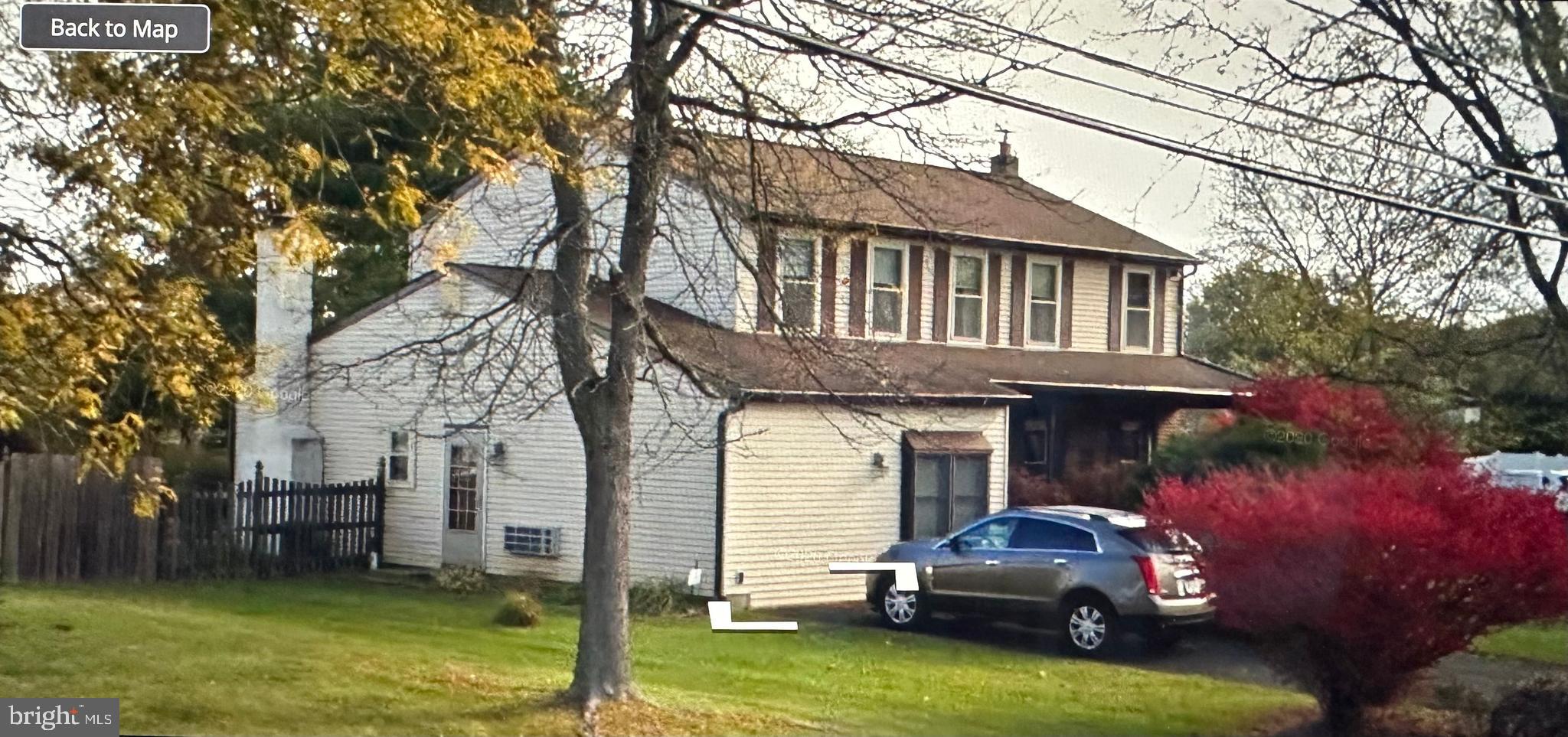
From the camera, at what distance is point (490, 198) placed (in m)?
9.80

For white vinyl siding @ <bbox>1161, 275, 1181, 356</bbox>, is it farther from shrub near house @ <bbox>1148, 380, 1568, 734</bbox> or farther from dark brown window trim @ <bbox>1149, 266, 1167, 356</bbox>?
shrub near house @ <bbox>1148, 380, 1568, 734</bbox>

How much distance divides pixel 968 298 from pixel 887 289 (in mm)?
610

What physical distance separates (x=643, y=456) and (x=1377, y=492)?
14.8 feet

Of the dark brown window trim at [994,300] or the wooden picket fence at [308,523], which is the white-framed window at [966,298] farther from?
A: the wooden picket fence at [308,523]

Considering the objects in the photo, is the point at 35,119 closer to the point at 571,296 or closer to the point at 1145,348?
the point at 571,296

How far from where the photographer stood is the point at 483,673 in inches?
376

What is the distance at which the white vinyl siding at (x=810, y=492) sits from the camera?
392 inches

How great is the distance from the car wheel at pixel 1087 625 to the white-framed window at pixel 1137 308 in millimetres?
1820

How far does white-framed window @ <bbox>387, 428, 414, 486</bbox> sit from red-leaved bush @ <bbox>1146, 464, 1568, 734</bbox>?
15.4ft

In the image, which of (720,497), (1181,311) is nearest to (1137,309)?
(1181,311)

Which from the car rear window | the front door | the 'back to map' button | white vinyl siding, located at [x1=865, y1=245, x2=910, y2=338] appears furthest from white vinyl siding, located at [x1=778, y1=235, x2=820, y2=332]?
the 'back to map' button

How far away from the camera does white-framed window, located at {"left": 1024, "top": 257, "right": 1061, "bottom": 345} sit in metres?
10.8

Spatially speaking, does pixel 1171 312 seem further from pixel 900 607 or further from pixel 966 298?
pixel 900 607

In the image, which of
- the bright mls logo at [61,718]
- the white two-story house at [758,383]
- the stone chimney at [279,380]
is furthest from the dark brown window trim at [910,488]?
the bright mls logo at [61,718]
